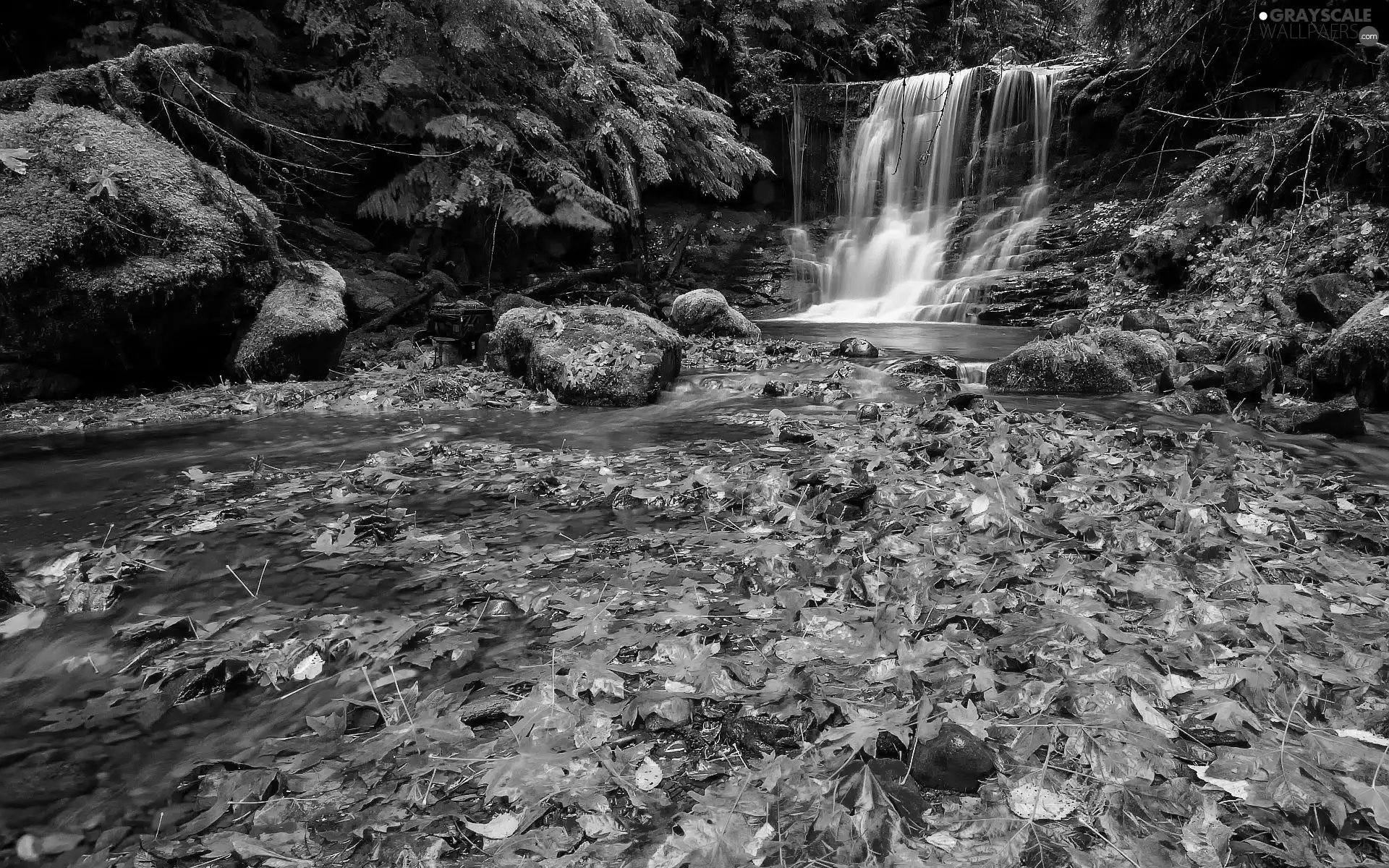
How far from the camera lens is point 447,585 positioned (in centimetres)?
253

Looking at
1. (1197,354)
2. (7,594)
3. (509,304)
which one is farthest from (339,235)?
(1197,354)

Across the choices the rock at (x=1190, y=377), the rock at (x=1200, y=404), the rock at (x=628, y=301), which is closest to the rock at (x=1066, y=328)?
the rock at (x=1190, y=377)

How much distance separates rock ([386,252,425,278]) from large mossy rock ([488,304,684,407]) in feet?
14.1

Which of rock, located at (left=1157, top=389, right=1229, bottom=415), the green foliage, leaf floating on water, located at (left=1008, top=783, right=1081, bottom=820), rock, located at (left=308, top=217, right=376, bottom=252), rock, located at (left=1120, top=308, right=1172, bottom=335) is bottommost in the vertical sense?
rock, located at (left=1157, top=389, right=1229, bottom=415)

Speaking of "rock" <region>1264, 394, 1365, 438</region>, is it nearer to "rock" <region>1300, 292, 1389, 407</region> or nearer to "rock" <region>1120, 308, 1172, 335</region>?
"rock" <region>1300, 292, 1389, 407</region>

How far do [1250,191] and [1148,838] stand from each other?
1172cm

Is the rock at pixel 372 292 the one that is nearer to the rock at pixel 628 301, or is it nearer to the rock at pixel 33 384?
the rock at pixel 628 301

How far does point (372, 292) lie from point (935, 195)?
13.6 m

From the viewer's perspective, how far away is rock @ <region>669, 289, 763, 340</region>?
36.9 feet

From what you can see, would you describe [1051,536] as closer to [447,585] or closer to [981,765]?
[981,765]

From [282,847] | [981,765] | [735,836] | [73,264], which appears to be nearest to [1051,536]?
[981,765]

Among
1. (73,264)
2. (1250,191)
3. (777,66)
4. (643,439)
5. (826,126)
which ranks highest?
(777,66)

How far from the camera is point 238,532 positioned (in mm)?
3107

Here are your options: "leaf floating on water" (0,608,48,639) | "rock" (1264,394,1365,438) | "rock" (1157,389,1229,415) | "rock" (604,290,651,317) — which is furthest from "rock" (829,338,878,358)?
"leaf floating on water" (0,608,48,639)
